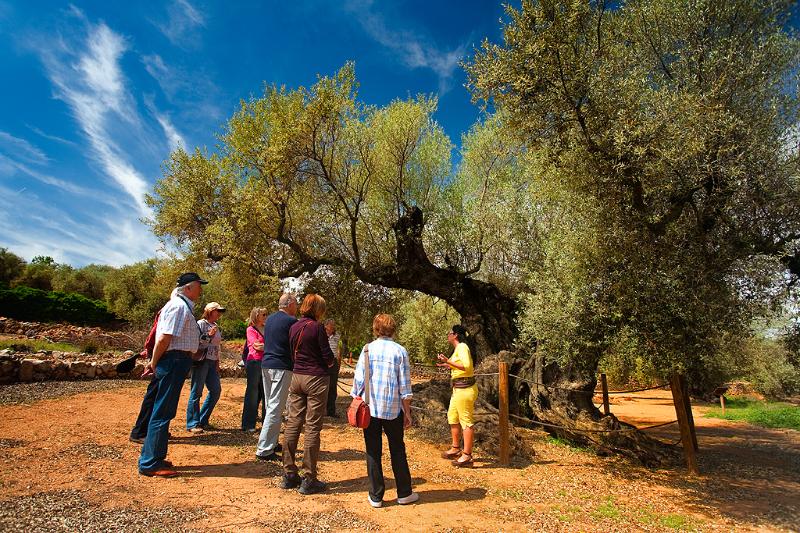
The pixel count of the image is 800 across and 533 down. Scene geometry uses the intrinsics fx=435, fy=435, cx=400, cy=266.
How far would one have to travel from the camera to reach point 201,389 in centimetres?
742

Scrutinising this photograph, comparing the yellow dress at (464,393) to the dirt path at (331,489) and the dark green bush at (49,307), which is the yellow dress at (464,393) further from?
the dark green bush at (49,307)

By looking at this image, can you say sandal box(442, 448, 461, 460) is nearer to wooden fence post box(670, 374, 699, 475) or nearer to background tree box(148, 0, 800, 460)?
background tree box(148, 0, 800, 460)

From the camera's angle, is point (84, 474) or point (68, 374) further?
point (68, 374)

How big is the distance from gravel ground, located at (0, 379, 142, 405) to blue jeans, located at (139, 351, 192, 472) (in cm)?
591

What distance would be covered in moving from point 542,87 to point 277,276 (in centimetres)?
812

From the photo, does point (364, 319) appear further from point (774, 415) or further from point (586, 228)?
point (774, 415)

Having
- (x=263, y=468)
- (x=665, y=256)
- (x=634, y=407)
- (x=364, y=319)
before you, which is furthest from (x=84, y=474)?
(x=634, y=407)

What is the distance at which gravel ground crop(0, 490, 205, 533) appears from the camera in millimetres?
3662

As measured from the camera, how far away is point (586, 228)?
775cm

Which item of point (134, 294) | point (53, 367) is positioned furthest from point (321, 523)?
point (134, 294)

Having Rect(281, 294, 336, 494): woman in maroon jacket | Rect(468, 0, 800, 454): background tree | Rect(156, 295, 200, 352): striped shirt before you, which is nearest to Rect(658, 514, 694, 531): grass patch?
Rect(468, 0, 800, 454): background tree

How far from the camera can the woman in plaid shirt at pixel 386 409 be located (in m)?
4.75

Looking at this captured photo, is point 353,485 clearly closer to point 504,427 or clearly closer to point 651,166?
point 504,427

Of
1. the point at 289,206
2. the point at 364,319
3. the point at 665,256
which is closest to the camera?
the point at 665,256
